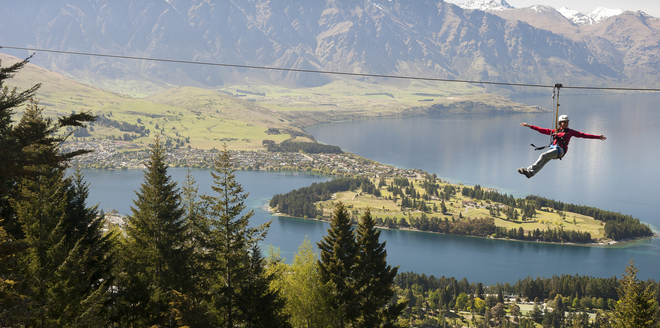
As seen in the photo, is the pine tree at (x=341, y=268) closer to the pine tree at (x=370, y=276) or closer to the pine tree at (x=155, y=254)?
the pine tree at (x=370, y=276)

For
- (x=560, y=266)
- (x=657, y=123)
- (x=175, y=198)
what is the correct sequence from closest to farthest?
(x=175, y=198), (x=560, y=266), (x=657, y=123)

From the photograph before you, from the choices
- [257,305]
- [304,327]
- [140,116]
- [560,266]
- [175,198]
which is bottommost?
[560,266]

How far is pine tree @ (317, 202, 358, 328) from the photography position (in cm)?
1628

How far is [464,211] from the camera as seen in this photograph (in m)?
73.2

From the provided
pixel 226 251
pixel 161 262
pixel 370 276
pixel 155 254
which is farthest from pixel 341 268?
pixel 155 254

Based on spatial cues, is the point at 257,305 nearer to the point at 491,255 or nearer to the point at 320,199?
the point at 491,255

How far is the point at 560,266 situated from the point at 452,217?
1771cm

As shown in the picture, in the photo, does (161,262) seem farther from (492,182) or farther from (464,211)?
(492,182)

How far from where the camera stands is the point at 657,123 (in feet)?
511

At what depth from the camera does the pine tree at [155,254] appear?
13039 mm

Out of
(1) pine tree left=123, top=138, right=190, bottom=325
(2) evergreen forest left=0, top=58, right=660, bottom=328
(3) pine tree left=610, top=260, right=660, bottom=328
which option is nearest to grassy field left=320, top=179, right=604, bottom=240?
(3) pine tree left=610, top=260, right=660, bottom=328

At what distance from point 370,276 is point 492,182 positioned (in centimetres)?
7844

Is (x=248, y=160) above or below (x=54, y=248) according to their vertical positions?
above

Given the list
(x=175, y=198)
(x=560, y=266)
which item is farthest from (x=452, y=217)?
(x=175, y=198)
